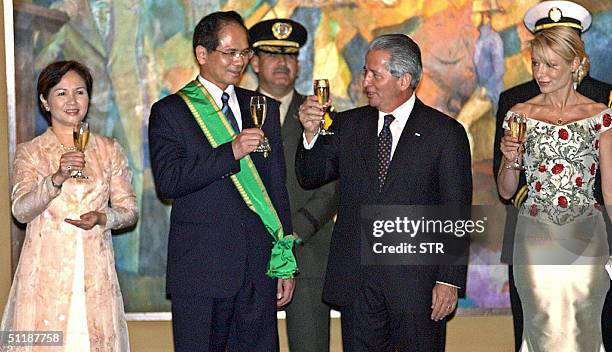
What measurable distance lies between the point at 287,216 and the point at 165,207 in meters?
1.77

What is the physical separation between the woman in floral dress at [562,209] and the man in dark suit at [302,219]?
1132 millimetres

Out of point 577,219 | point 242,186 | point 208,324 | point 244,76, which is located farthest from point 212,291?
point 244,76

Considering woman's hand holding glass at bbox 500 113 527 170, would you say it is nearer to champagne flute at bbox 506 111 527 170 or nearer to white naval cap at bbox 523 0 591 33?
champagne flute at bbox 506 111 527 170

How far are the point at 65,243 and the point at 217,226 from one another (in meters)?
0.70

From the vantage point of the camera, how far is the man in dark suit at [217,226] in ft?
13.3

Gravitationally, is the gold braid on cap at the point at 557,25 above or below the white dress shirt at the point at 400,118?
above

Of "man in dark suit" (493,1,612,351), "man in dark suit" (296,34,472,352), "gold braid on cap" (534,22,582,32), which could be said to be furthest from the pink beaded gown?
"gold braid on cap" (534,22,582,32)

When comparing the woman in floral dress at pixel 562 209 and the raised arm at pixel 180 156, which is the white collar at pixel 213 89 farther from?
the woman in floral dress at pixel 562 209

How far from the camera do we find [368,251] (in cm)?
412

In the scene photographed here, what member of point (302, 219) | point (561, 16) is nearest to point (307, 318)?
point (302, 219)

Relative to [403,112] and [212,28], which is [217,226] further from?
[403,112]

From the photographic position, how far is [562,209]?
168 inches

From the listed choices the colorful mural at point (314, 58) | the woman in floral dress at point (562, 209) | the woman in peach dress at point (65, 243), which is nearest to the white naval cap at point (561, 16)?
→ the woman in floral dress at point (562, 209)

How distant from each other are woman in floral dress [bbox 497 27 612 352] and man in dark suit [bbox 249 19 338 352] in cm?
113
